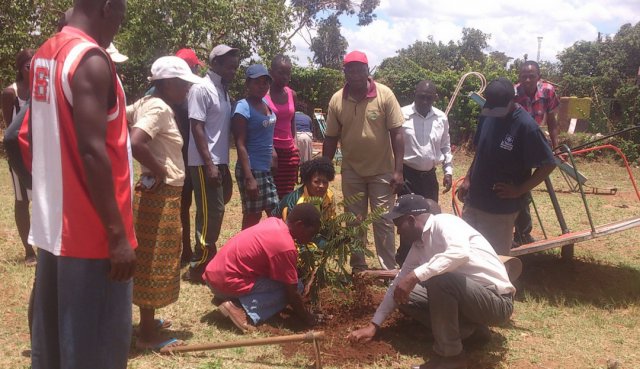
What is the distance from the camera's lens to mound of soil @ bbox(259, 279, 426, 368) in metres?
3.76

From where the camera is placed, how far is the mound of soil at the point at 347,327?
12.3ft

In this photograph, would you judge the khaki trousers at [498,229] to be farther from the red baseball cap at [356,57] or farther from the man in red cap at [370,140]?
the red baseball cap at [356,57]

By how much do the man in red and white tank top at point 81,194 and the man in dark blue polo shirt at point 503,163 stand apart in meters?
3.26

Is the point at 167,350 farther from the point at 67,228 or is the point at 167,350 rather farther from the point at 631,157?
the point at 631,157

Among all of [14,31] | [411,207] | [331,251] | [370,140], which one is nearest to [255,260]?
[331,251]

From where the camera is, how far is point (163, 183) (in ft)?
11.8

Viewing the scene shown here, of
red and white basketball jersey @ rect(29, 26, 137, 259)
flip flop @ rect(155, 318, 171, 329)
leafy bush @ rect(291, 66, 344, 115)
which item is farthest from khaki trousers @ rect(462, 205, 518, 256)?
leafy bush @ rect(291, 66, 344, 115)

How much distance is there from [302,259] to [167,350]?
1.13m

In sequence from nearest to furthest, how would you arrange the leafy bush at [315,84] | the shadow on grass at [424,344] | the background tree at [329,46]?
the shadow on grass at [424,344], the leafy bush at [315,84], the background tree at [329,46]

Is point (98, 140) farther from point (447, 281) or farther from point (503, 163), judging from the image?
point (503, 163)

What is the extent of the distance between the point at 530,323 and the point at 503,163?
1235 mm

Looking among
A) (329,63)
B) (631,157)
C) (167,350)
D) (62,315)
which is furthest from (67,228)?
(329,63)

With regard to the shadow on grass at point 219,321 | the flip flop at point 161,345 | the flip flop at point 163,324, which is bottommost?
the shadow on grass at point 219,321

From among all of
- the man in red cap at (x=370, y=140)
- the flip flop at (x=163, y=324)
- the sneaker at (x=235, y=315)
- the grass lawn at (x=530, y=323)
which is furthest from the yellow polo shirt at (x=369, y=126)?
the flip flop at (x=163, y=324)
